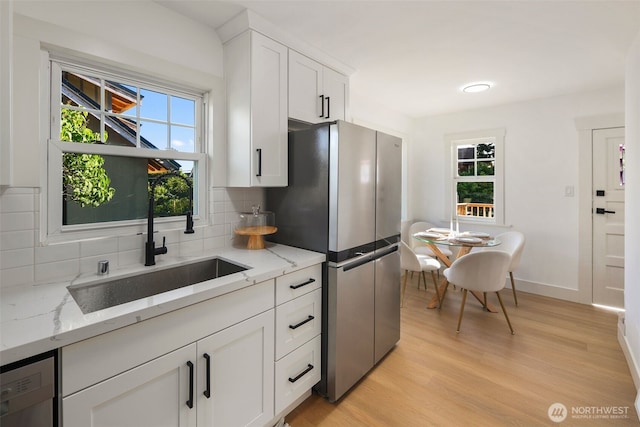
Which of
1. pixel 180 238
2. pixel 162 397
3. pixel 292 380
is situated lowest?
pixel 292 380

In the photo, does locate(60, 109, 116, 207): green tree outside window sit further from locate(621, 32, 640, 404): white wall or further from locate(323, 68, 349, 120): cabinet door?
locate(621, 32, 640, 404): white wall

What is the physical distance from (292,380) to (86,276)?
1.18m

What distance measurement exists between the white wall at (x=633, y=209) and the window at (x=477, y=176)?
158cm

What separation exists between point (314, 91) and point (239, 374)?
1957 mm

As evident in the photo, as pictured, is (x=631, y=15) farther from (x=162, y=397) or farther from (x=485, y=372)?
(x=162, y=397)

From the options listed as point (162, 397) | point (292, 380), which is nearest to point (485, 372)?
point (292, 380)

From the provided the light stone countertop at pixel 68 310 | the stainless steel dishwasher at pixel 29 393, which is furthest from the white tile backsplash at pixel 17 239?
the stainless steel dishwasher at pixel 29 393

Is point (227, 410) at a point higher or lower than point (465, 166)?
lower

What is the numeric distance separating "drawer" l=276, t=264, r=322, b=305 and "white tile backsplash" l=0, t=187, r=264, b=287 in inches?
27.3

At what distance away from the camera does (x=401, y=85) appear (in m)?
3.12

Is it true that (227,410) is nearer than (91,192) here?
Yes

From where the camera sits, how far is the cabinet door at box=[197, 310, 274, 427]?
4.13 ft

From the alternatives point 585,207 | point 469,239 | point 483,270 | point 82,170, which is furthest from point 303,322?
point 585,207

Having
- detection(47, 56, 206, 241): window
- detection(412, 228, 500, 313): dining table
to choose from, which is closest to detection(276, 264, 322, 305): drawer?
detection(47, 56, 206, 241): window
